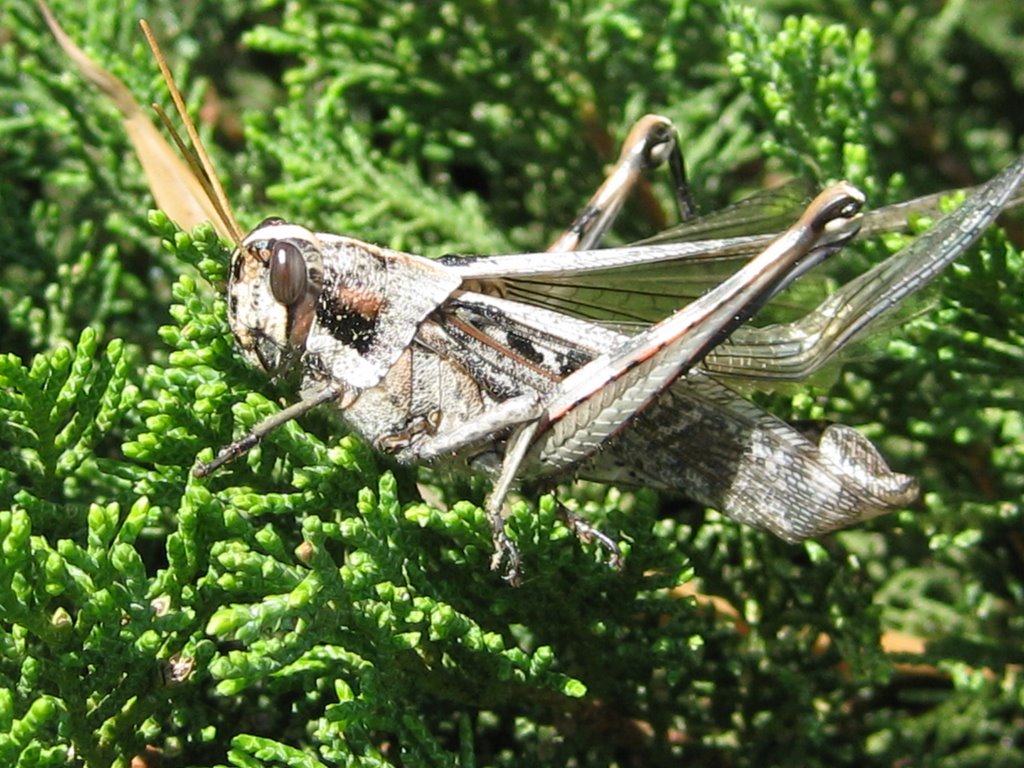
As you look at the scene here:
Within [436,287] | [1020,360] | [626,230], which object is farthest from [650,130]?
[1020,360]

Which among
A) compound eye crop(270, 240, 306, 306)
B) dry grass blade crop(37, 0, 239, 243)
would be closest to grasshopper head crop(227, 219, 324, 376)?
compound eye crop(270, 240, 306, 306)

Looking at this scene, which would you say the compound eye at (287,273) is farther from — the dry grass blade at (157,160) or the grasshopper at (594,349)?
the dry grass blade at (157,160)

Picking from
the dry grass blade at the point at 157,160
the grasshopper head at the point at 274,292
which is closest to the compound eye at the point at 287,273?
the grasshopper head at the point at 274,292

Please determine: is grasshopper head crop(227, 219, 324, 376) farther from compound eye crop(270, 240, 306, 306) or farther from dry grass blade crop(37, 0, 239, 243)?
dry grass blade crop(37, 0, 239, 243)

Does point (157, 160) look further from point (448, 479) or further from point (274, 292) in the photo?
point (448, 479)

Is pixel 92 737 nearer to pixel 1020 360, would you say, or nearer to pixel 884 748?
pixel 884 748

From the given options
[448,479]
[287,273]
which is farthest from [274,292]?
[448,479]

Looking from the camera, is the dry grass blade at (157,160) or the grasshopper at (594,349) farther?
the dry grass blade at (157,160)
